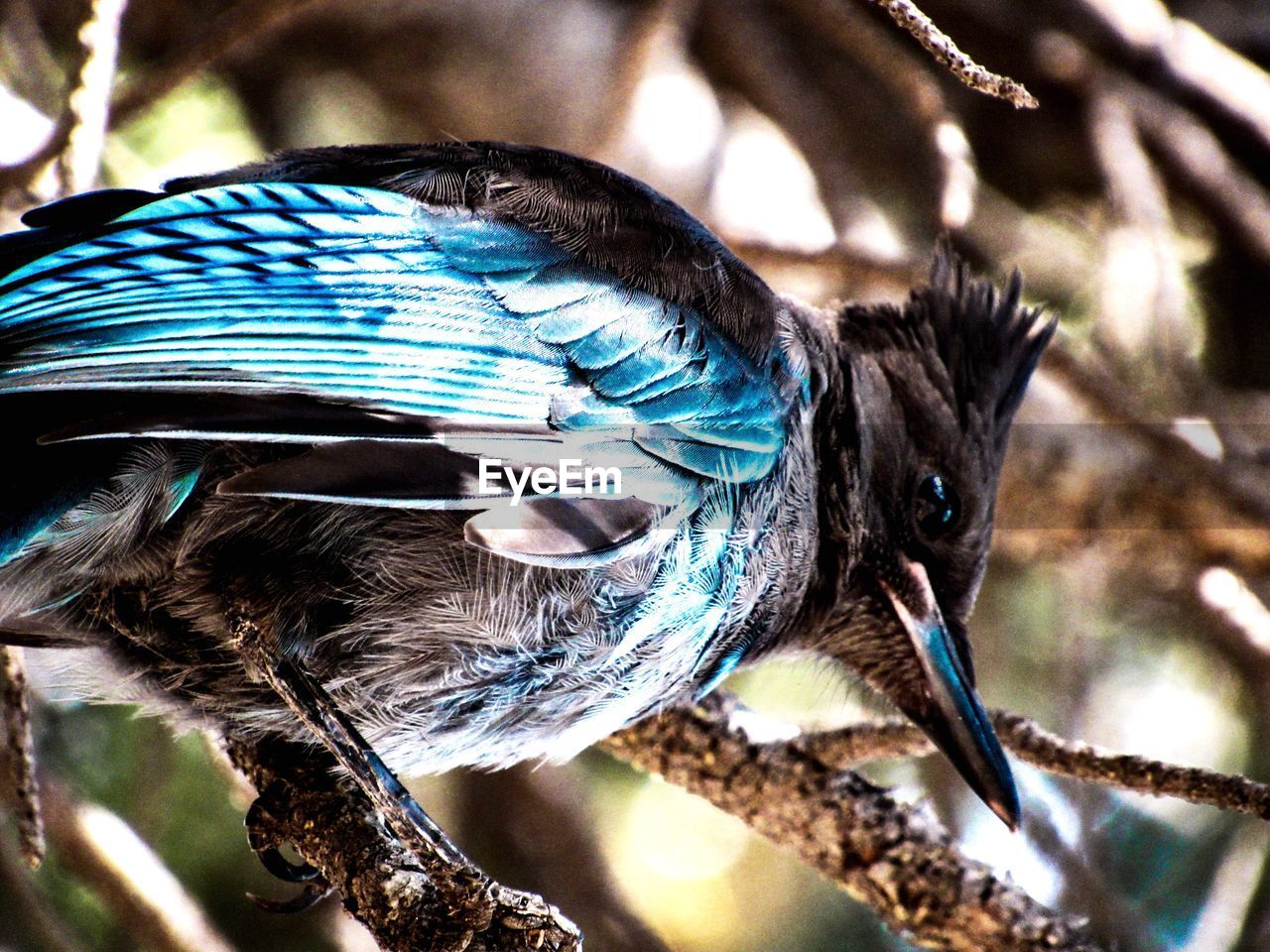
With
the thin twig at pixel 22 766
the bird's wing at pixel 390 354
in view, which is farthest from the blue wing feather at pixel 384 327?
the thin twig at pixel 22 766

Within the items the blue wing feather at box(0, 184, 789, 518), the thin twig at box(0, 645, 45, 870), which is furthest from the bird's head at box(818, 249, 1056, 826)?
the thin twig at box(0, 645, 45, 870)

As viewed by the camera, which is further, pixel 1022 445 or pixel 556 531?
pixel 1022 445

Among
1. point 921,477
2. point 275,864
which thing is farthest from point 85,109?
point 921,477

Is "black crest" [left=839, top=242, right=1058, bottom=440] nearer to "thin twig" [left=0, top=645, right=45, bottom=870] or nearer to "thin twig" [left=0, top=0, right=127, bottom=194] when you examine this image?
"thin twig" [left=0, top=0, right=127, bottom=194]

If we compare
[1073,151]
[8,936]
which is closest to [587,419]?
[8,936]

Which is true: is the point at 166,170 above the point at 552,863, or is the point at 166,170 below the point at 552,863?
above

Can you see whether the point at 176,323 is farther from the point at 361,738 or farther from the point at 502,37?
the point at 502,37
